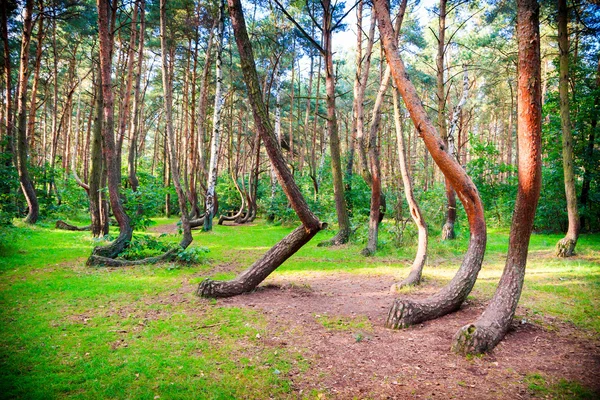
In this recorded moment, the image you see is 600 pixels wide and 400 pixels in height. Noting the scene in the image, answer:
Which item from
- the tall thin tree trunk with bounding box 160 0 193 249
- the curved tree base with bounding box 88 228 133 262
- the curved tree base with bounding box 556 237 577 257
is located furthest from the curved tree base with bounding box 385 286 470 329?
the curved tree base with bounding box 88 228 133 262

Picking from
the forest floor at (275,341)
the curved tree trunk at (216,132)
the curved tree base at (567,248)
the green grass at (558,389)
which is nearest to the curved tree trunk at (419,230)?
the forest floor at (275,341)

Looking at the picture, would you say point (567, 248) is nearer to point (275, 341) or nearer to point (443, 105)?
point (443, 105)

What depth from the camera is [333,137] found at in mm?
11117

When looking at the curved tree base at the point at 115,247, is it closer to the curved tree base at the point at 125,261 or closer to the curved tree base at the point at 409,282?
the curved tree base at the point at 125,261

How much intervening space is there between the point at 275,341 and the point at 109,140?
6.65 metres

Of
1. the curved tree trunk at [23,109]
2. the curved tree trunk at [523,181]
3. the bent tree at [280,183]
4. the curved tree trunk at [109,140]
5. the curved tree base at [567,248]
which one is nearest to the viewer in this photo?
the curved tree trunk at [523,181]

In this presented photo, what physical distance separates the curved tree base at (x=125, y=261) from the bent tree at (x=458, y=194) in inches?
240

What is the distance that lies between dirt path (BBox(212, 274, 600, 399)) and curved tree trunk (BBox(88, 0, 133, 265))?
4.69 metres

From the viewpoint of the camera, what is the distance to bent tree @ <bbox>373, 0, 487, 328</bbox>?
14.7ft

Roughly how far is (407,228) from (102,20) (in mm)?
10186

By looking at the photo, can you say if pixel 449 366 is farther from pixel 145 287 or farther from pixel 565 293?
pixel 145 287

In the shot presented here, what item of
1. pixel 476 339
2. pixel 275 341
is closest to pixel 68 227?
pixel 275 341

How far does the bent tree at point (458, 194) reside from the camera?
4484 mm

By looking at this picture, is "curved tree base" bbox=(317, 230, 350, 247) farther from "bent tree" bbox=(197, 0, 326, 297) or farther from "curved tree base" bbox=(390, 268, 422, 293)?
"bent tree" bbox=(197, 0, 326, 297)
